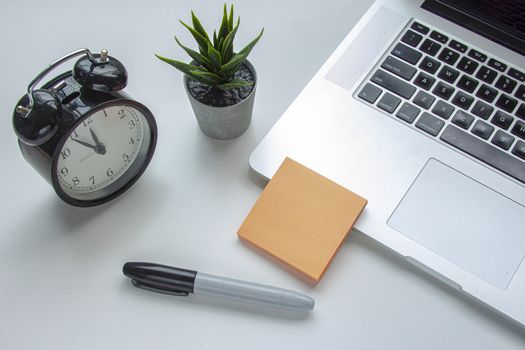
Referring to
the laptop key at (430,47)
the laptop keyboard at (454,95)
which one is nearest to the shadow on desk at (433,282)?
the laptop keyboard at (454,95)

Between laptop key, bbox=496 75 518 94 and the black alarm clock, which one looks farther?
laptop key, bbox=496 75 518 94

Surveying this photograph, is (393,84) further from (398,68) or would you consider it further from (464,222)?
(464,222)

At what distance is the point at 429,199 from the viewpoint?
581 millimetres

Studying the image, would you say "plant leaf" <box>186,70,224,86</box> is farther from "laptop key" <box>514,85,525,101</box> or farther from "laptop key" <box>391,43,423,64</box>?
"laptop key" <box>514,85,525,101</box>

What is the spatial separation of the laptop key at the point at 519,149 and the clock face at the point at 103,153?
0.40 m

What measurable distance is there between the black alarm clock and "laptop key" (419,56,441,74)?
321 millimetres

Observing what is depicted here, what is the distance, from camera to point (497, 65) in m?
0.64

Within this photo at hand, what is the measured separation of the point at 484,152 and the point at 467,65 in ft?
0.38

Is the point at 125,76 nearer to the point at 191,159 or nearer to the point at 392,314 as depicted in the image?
the point at 191,159

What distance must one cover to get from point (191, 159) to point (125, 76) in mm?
142

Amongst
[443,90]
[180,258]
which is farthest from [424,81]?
[180,258]

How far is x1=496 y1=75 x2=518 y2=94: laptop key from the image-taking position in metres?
0.63

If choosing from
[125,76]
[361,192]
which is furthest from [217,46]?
[361,192]

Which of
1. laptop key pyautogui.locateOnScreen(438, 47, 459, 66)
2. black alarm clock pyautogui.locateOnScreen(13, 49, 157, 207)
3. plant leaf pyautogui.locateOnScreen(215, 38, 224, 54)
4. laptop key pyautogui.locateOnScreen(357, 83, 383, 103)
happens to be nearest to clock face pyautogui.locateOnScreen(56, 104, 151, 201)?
black alarm clock pyautogui.locateOnScreen(13, 49, 157, 207)
